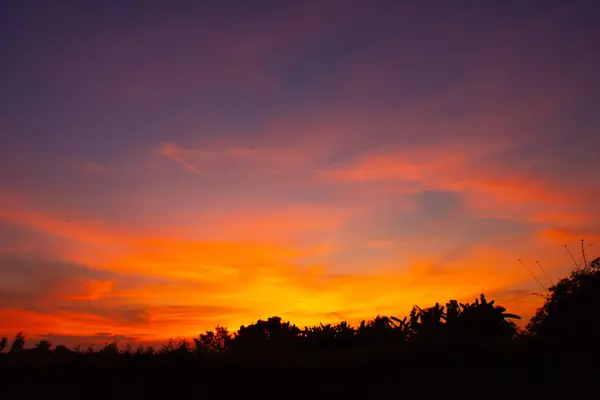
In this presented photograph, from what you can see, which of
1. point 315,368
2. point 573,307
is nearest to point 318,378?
point 315,368

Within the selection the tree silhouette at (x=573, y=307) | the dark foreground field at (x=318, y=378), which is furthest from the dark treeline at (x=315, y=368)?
the tree silhouette at (x=573, y=307)

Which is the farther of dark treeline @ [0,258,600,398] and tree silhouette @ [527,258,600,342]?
tree silhouette @ [527,258,600,342]

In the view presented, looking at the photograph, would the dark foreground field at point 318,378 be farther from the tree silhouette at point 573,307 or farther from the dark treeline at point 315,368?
the tree silhouette at point 573,307

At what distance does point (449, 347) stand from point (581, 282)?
52.2 ft

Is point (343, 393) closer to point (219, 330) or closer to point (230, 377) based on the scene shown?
point (230, 377)

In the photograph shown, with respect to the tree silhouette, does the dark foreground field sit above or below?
below

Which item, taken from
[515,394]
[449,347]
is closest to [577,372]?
[515,394]

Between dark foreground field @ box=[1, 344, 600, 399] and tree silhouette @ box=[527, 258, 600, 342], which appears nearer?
dark foreground field @ box=[1, 344, 600, 399]

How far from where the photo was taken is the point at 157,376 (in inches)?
392

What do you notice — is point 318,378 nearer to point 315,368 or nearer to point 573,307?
point 315,368

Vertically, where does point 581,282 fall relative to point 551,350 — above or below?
above

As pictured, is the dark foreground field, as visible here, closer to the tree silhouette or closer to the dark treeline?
the dark treeline

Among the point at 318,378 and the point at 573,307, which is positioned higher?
the point at 573,307

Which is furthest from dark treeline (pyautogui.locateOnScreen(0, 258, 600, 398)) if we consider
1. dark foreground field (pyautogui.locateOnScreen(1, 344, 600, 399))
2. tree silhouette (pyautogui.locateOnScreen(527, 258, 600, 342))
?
tree silhouette (pyautogui.locateOnScreen(527, 258, 600, 342))
